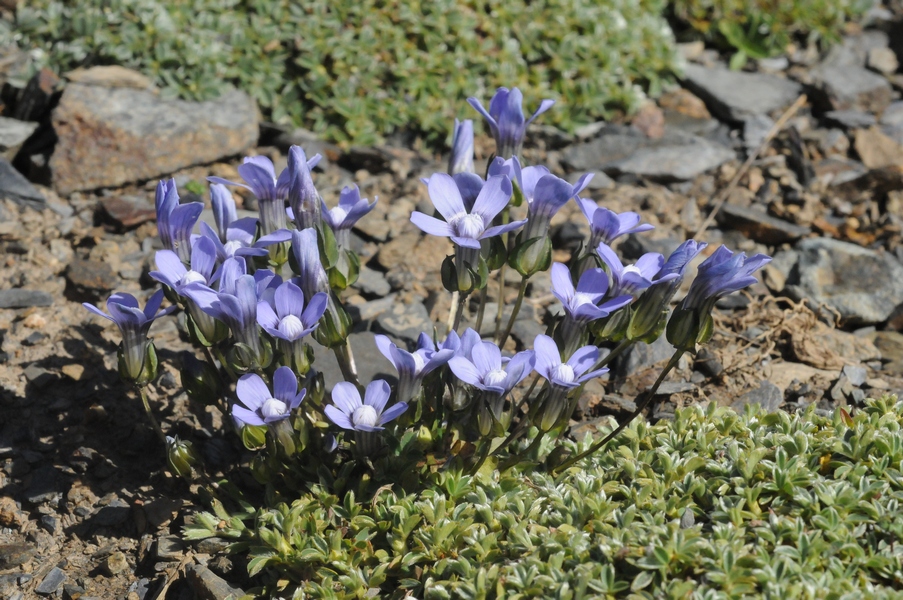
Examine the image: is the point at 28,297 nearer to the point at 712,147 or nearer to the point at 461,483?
the point at 461,483

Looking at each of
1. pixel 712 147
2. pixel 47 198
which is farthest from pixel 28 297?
pixel 712 147

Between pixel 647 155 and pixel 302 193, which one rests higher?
pixel 302 193

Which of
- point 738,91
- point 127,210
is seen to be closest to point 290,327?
point 127,210

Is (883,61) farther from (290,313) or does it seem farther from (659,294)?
(290,313)

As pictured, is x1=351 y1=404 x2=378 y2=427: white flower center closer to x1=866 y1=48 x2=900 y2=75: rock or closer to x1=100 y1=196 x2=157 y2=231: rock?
x1=100 y1=196 x2=157 y2=231: rock

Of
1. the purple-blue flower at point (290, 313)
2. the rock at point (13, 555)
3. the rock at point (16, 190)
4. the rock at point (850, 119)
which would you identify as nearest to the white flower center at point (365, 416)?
the purple-blue flower at point (290, 313)

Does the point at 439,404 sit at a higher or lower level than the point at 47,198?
higher

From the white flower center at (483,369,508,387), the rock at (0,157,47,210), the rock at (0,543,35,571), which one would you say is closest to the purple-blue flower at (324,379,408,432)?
the white flower center at (483,369,508,387)
